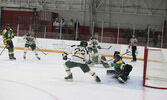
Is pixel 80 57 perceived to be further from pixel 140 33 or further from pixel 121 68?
pixel 140 33

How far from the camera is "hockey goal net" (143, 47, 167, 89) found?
644 cm

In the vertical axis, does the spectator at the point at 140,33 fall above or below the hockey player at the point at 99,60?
above

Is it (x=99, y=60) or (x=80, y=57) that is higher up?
(x=80, y=57)

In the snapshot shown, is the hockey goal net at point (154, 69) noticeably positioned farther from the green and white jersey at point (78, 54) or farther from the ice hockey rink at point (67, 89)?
the green and white jersey at point (78, 54)

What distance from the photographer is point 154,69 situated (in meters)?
6.56

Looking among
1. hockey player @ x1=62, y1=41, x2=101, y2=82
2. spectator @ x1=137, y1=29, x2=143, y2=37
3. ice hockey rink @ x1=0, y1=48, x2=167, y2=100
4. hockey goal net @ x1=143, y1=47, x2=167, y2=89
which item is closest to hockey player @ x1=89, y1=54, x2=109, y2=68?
ice hockey rink @ x1=0, y1=48, x2=167, y2=100

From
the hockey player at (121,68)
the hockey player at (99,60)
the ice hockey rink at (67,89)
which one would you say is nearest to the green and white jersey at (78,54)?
the ice hockey rink at (67,89)

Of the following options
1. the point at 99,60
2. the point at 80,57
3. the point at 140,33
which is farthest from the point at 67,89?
the point at 140,33

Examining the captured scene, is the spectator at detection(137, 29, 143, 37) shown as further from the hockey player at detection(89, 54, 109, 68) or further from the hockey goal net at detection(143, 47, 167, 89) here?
the hockey goal net at detection(143, 47, 167, 89)

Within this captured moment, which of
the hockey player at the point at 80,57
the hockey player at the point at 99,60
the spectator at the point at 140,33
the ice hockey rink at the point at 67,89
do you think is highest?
the spectator at the point at 140,33

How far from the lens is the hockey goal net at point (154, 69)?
21.1 feet

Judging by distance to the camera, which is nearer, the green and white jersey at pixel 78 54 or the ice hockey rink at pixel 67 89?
the ice hockey rink at pixel 67 89

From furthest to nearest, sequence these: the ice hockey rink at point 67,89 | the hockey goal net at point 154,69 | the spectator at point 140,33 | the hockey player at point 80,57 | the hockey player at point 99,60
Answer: the spectator at point 140,33 < the hockey player at point 99,60 < the hockey goal net at point 154,69 < the hockey player at point 80,57 < the ice hockey rink at point 67,89

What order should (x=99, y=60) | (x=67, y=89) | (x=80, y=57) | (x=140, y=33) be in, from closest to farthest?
1. (x=67, y=89)
2. (x=80, y=57)
3. (x=99, y=60)
4. (x=140, y=33)
